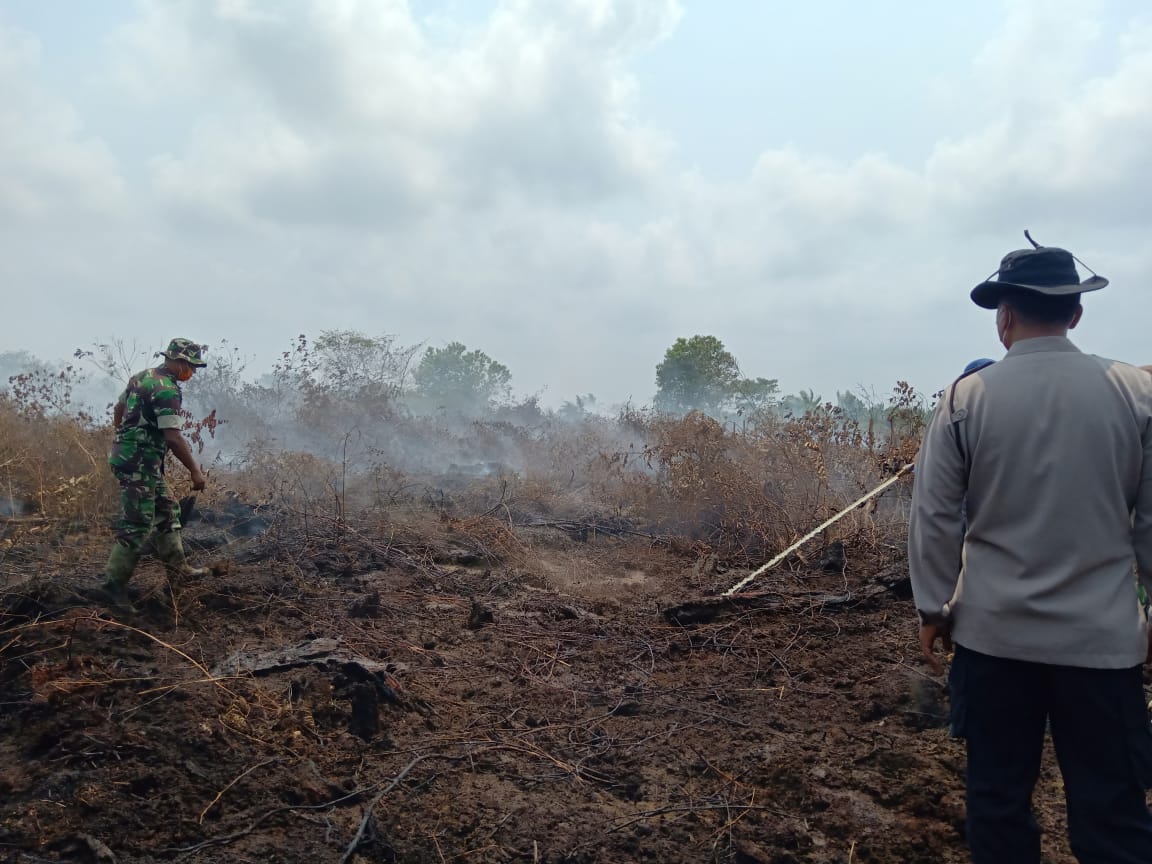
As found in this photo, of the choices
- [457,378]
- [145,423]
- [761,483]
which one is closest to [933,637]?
[145,423]

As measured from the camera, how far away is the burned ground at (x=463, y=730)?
262cm

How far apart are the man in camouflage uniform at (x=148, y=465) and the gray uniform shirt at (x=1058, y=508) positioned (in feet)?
15.2

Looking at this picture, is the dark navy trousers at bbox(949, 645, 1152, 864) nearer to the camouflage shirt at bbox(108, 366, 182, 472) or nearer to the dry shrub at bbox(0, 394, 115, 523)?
the camouflage shirt at bbox(108, 366, 182, 472)

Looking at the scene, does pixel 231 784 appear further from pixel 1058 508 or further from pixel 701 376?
pixel 701 376

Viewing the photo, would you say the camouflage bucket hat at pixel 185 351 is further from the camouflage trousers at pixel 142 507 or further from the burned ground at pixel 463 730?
the burned ground at pixel 463 730

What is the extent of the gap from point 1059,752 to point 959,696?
259 millimetres

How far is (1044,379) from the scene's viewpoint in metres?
1.89

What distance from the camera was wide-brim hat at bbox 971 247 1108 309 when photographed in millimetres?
2004

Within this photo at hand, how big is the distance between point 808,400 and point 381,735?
8869mm

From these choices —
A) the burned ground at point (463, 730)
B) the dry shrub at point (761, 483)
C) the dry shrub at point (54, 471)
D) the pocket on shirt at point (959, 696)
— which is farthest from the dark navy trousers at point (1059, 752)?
the dry shrub at point (54, 471)

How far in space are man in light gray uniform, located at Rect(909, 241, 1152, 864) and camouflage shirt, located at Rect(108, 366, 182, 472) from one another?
485 centimetres

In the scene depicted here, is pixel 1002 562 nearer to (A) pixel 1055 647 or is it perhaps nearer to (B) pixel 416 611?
(A) pixel 1055 647

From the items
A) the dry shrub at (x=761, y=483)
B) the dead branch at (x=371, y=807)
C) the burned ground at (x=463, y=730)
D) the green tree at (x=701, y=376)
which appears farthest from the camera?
the green tree at (x=701, y=376)

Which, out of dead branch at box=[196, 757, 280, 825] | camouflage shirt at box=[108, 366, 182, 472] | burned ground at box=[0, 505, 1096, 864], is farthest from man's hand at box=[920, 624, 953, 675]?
camouflage shirt at box=[108, 366, 182, 472]
